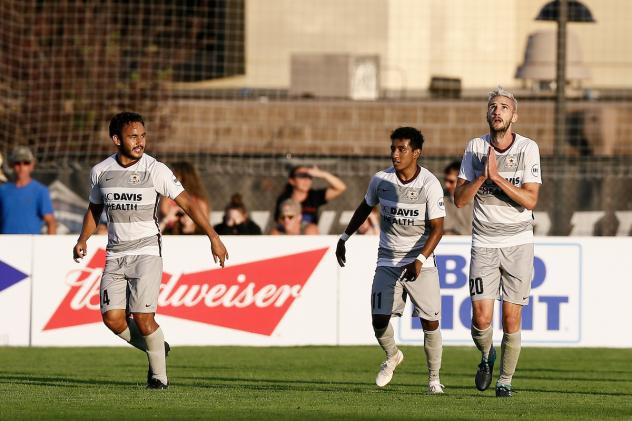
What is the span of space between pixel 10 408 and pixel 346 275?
6.93 m

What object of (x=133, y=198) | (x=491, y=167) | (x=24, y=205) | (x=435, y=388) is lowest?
(x=435, y=388)

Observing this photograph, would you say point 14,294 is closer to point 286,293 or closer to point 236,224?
point 236,224

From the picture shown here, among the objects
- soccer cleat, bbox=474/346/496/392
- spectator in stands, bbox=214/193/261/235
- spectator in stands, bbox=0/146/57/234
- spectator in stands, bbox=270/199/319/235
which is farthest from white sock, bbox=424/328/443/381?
spectator in stands, bbox=0/146/57/234

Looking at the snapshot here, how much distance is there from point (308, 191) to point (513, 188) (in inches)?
290

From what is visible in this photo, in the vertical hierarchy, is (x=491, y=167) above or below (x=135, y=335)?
above

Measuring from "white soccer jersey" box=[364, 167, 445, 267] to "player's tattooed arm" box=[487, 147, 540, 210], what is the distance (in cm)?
83

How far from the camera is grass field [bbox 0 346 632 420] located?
31.9ft

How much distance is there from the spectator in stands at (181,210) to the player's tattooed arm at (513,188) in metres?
6.17

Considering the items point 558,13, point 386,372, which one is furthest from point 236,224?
point 386,372

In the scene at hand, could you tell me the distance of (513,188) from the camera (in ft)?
34.0

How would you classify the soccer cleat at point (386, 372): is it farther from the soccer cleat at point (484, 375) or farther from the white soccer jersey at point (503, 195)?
the white soccer jersey at point (503, 195)

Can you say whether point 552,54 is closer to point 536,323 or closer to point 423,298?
point 536,323

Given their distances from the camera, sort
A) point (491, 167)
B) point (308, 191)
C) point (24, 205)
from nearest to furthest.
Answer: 1. point (491, 167)
2. point (24, 205)
3. point (308, 191)

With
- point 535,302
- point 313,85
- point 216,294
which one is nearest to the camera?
point 535,302
